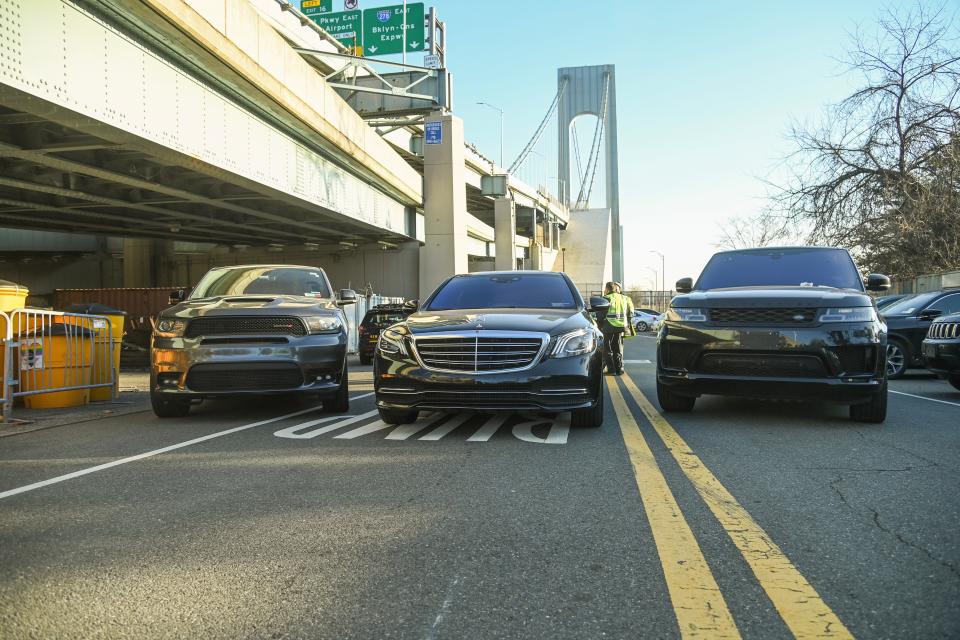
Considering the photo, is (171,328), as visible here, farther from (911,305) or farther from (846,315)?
(911,305)

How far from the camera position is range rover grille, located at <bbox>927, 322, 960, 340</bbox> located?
852cm

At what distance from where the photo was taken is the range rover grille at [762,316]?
21.4ft

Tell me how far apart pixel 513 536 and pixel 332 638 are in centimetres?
123

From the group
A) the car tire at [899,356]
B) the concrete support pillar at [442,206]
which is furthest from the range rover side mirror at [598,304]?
the concrete support pillar at [442,206]

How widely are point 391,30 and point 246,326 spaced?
26334 mm

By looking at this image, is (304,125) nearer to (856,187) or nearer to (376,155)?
(376,155)

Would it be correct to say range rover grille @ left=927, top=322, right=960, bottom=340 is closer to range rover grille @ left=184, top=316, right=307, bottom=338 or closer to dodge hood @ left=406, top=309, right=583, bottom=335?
dodge hood @ left=406, top=309, right=583, bottom=335

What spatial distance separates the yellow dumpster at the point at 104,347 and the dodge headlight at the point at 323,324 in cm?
401

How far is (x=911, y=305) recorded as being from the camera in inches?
506

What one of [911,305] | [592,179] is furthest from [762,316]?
[592,179]

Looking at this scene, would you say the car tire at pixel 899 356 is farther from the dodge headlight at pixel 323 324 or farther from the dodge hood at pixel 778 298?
the dodge headlight at pixel 323 324

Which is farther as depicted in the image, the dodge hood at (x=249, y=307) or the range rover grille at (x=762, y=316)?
the dodge hood at (x=249, y=307)

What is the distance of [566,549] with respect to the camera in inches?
127

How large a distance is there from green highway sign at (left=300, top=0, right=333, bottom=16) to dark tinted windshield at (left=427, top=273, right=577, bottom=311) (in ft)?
92.3
